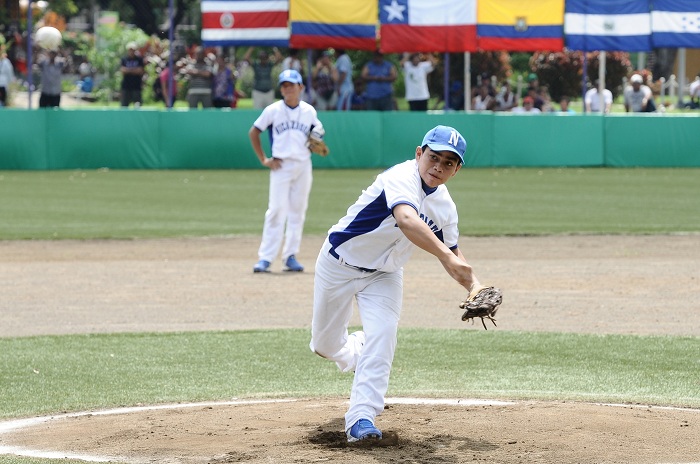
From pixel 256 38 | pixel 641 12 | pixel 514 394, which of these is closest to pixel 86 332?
pixel 514 394

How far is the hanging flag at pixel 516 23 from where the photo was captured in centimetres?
2848

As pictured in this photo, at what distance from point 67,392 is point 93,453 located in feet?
6.33

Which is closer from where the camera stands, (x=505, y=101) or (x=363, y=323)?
(x=363, y=323)

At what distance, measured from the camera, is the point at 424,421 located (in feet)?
22.9

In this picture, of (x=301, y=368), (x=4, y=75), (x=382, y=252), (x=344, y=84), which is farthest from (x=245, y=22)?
(x=382, y=252)

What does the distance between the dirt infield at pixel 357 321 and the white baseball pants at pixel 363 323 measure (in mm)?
287

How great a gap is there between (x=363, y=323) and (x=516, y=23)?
23.2 m

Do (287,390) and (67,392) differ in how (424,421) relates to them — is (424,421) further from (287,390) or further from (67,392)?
(67,392)

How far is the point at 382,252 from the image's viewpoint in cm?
653

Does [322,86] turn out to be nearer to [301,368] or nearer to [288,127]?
[288,127]

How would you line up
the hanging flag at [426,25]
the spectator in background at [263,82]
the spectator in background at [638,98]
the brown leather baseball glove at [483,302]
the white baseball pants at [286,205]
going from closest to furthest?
the brown leather baseball glove at [483,302] < the white baseball pants at [286,205] < the hanging flag at [426,25] < the spectator in background at [263,82] < the spectator in background at [638,98]

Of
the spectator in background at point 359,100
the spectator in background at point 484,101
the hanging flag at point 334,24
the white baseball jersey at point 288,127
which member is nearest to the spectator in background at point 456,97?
the spectator in background at point 484,101

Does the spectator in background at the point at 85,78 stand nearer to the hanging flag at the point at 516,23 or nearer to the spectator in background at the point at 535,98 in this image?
the spectator in background at the point at 535,98

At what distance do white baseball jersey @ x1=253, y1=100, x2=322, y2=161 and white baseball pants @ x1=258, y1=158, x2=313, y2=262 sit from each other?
0.43ft
